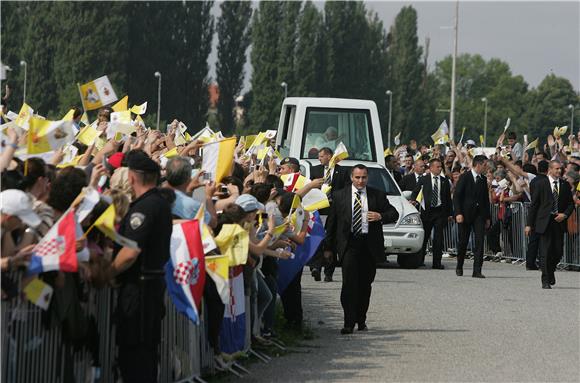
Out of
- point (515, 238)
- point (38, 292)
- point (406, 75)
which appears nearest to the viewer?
point (38, 292)

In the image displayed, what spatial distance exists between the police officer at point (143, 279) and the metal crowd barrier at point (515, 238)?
54.3 ft

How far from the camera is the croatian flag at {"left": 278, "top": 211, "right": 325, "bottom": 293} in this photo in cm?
1429

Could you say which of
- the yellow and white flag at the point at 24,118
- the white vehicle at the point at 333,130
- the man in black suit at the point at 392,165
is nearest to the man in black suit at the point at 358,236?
the yellow and white flag at the point at 24,118

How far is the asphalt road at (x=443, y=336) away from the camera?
37.8ft

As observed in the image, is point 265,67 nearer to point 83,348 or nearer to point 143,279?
point 143,279

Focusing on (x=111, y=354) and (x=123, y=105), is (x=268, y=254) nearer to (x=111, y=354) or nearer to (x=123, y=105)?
(x=111, y=354)

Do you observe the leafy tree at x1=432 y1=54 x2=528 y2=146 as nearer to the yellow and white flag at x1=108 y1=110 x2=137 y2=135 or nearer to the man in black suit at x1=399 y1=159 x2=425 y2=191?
the man in black suit at x1=399 y1=159 x2=425 y2=191

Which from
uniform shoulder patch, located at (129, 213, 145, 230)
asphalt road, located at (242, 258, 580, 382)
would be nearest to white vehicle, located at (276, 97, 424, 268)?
asphalt road, located at (242, 258, 580, 382)

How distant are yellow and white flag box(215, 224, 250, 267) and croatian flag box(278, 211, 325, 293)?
328 cm

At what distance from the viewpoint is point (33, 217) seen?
26.2ft

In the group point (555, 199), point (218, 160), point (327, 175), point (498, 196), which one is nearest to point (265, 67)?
point (498, 196)

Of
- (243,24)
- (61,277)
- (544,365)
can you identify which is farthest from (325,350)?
(243,24)

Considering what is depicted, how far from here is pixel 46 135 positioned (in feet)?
31.1

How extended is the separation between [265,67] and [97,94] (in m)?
86.3
